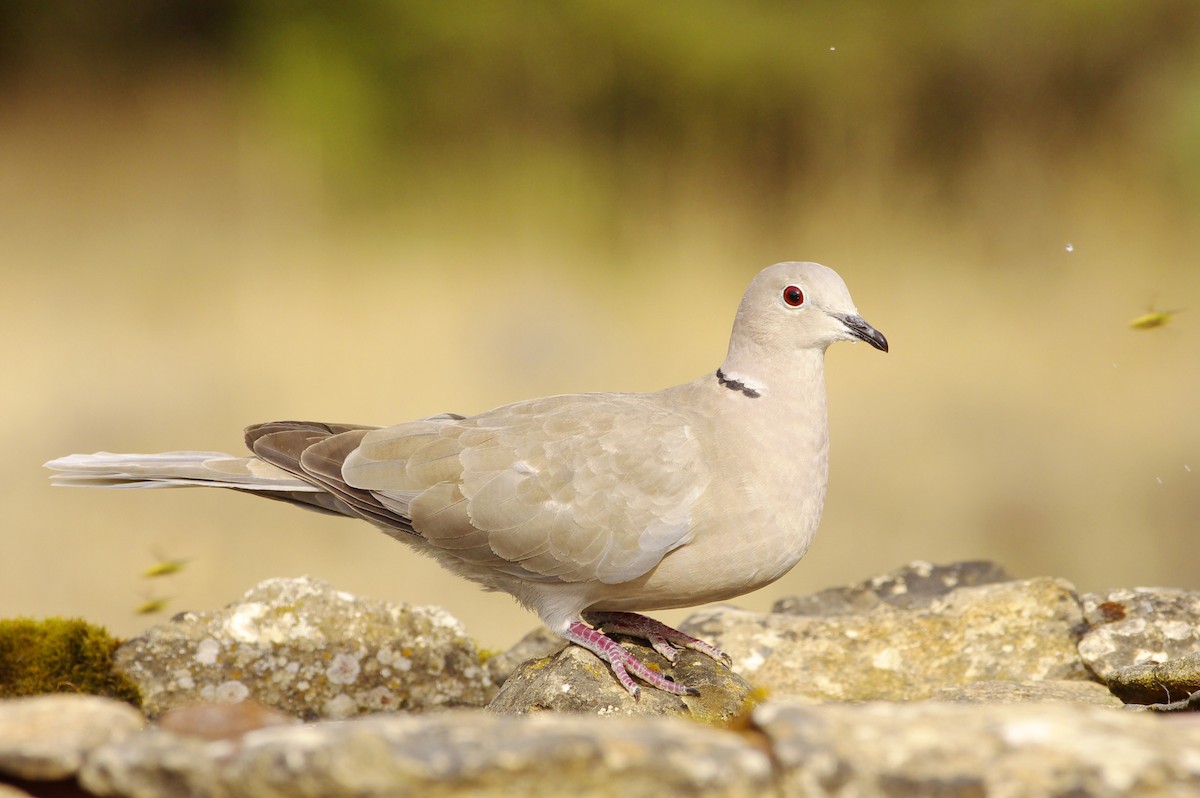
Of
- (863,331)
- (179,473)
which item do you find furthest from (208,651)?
(863,331)

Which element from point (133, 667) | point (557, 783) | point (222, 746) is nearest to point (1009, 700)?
point (557, 783)

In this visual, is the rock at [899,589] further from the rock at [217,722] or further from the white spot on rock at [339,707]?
the rock at [217,722]

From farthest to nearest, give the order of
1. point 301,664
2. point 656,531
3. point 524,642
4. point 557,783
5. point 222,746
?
point 524,642
point 301,664
point 656,531
point 222,746
point 557,783

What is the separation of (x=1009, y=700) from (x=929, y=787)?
153cm

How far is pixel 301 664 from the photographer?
3201 millimetres

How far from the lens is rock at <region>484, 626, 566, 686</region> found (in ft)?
11.0

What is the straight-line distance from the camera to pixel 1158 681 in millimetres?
2734

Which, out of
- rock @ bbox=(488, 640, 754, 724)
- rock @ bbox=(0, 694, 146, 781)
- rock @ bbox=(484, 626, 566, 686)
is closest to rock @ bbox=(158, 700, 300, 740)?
rock @ bbox=(0, 694, 146, 781)

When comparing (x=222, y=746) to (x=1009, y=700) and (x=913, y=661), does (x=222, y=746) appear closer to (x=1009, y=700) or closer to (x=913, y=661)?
(x=1009, y=700)

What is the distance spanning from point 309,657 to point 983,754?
2198 millimetres

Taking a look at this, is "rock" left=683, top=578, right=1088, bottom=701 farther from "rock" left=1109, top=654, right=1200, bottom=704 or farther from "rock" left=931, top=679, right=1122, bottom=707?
"rock" left=1109, top=654, right=1200, bottom=704

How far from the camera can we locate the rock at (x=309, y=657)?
3137 mm

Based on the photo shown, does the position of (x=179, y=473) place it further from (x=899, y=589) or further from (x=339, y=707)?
(x=899, y=589)

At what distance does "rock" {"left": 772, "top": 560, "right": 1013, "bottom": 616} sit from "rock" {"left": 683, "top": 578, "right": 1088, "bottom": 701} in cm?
26
